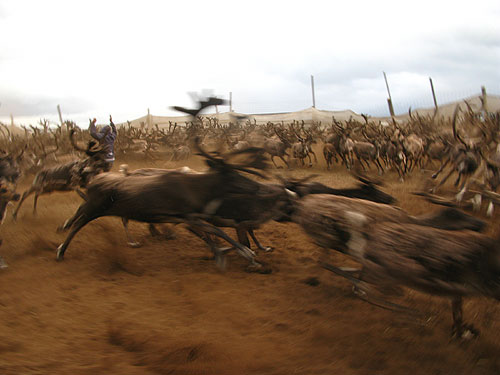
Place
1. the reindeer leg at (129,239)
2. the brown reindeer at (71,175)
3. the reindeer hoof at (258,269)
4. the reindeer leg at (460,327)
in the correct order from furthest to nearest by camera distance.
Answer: the brown reindeer at (71,175)
the reindeer leg at (129,239)
the reindeer hoof at (258,269)
the reindeer leg at (460,327)

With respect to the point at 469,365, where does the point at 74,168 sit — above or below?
above

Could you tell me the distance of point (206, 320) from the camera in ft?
10.8

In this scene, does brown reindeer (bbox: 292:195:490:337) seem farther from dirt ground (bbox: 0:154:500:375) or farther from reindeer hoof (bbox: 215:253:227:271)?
reindeer hoof (bbox: 215:253:227:271)

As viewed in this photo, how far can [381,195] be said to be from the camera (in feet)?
14.8

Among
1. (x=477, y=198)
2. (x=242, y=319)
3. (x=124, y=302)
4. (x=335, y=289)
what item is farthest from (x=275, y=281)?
(x=477, y=198)

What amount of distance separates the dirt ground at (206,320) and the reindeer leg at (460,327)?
0.24ft

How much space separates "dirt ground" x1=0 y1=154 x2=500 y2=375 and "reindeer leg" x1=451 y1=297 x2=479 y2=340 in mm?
74

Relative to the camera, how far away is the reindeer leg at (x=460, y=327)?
288cm

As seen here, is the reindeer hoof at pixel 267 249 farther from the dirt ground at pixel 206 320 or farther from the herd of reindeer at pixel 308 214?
the dirt ground at pixel 206 320

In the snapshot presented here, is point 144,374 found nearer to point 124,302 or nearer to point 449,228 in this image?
point 124,302

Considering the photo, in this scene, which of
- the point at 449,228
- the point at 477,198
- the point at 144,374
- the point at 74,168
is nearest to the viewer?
the point at 144,374

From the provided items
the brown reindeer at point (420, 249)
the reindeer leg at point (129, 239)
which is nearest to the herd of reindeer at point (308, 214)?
the brown reindeer at point (420, 249)

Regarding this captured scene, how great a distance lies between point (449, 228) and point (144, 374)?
2602mm

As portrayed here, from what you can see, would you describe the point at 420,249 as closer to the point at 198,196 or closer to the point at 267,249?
the point at 198,196
